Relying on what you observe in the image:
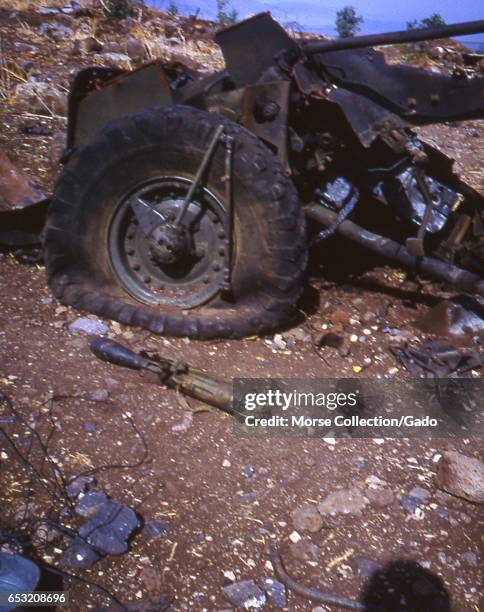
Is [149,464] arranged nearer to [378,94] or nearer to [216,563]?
[216,563]

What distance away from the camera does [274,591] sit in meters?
2.11

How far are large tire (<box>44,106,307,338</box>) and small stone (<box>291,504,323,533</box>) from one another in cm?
115

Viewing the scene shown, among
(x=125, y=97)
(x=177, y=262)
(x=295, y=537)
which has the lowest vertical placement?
(x=295, y=537)

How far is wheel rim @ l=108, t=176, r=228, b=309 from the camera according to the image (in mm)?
3393

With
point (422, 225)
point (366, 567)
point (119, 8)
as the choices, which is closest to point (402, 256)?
point (422, 225)

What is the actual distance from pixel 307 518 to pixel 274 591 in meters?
0.38

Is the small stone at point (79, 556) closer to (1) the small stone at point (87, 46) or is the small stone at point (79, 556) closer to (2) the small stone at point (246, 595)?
(2) the small stone at point (246, 595)

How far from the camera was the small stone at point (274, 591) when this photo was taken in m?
2.07

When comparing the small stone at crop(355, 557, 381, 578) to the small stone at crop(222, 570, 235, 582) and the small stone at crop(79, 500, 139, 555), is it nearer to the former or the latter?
the small stone at crop(222, 570, 235, 582)

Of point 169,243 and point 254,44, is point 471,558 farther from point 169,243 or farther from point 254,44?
point 254,44

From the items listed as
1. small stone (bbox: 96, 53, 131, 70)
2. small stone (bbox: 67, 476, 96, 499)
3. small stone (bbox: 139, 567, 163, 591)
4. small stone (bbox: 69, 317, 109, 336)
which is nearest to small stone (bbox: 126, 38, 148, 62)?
small stone (bbox: 96, 53, 131, 70)

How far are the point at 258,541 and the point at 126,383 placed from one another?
1090 millimetres

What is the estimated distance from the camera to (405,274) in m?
4.28

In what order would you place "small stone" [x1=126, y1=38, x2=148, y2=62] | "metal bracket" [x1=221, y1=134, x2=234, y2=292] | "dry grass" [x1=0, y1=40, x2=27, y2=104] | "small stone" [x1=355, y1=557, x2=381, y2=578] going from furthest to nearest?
1. "small stone" [x1=126, y1=38, x2=148, y2=62]
2. "dry grass" [x1=0, y1=40, x2=27, y2=104]
3. "metal bracket" [x1=221, y1=134, x2=234, y2=292]
4. "small stone" [x1=355, y1=557, x2=381, y2=578]
